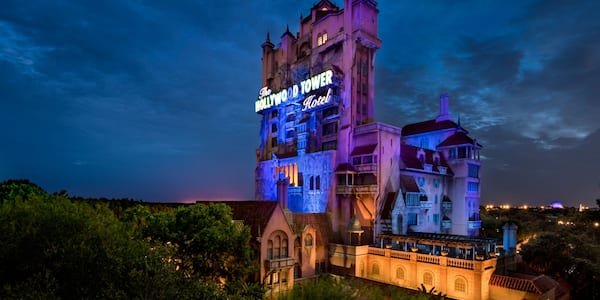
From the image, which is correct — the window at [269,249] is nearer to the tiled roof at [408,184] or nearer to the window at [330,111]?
the tiled roof at [408,184]

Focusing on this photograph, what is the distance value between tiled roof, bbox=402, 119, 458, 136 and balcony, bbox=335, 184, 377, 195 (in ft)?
91.9

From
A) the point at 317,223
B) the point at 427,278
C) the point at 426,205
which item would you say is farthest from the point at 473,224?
the point at 317,223

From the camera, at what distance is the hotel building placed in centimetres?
4994

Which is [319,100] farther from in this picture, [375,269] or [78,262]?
[78,262]

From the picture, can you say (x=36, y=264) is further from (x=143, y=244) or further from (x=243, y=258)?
(x=243, y=258)

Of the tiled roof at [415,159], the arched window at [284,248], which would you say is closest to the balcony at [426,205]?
the tiled roof at [415,159]

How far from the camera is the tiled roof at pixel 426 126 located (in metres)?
77.6

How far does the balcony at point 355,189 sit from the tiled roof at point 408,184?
315 inches

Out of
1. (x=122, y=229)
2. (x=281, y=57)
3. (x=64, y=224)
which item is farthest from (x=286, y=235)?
(x=281, y=57)

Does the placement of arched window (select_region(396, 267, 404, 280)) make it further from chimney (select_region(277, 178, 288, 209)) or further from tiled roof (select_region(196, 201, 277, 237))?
tiled roof (select_region(196, 201, 277, 237))

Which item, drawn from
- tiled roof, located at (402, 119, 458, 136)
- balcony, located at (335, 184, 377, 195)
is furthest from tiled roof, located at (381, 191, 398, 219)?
tiled roof, located at (402, 119, 458, 136)

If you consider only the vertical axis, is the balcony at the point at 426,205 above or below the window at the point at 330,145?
below

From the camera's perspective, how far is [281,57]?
283ft

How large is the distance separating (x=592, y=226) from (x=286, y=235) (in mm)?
76888
